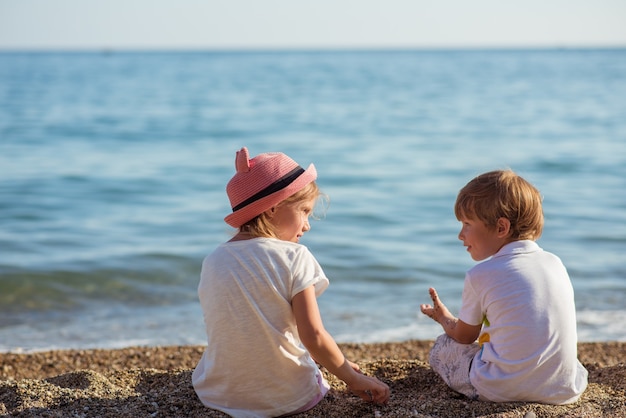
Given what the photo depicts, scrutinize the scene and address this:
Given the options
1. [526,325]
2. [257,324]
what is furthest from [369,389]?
[526,325]

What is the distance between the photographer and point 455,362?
3.34 meters

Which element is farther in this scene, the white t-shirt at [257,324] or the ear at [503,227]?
the ear at [503,227]

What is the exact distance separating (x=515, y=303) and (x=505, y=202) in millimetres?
403

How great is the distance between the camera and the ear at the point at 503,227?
10.2 feet

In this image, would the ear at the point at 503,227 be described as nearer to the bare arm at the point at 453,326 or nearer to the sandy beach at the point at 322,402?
the bare arm at the point at 453,326

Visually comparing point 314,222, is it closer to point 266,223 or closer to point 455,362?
point 455,362

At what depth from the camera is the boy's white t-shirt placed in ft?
9.84

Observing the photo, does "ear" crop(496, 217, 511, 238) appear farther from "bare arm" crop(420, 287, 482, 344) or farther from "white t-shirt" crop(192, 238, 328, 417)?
"white t-shirt" crop(192, 238, 328, 417)

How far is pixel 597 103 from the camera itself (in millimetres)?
25797

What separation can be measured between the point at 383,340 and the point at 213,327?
8.31 ft

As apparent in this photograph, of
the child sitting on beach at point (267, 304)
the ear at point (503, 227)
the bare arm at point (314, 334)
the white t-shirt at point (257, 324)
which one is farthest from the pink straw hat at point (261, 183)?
the ear at point (503, 227)

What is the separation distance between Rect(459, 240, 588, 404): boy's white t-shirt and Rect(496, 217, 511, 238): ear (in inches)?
1.9

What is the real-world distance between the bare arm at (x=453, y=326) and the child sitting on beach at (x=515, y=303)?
0.01m

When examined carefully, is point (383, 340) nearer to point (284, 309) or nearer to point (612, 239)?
point (284, 309)
